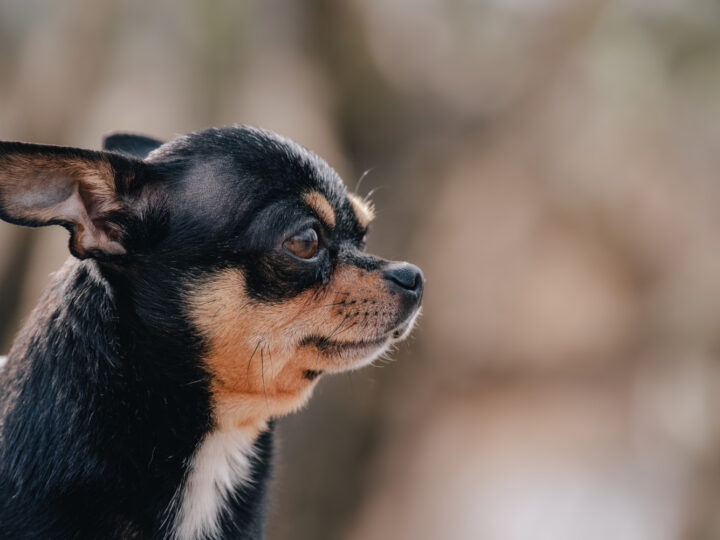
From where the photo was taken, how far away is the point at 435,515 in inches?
416

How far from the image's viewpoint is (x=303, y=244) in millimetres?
3570

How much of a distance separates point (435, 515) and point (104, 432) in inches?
312

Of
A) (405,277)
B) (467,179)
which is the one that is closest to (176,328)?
(405,277)

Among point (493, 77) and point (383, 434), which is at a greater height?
point (493, 77)

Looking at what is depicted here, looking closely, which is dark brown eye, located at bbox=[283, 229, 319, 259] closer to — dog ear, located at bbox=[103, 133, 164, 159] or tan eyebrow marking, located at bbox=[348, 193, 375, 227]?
tan eyebrow marking, located at bbox=[348, 193, 375, 227]

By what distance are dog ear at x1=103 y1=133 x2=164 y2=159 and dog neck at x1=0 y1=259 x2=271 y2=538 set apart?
85 cm

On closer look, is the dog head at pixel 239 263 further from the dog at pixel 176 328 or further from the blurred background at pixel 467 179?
the blurred background at pixel 467 179

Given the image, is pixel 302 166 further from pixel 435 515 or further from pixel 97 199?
pixel 435 515

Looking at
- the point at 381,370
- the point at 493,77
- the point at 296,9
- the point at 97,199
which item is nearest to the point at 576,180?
the point at 493,77

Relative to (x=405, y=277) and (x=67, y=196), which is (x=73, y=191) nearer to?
(x=67, y=196)

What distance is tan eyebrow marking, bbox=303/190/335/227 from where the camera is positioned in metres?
3.68

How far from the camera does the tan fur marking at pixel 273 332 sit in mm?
3490

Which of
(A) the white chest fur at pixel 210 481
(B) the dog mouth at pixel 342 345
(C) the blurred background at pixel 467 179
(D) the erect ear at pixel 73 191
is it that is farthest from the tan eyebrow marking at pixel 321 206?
(C) the blurred background at pixel 467 179

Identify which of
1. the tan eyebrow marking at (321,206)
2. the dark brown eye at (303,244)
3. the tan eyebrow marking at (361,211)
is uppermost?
the tan eyebrow marking at (361,211)
